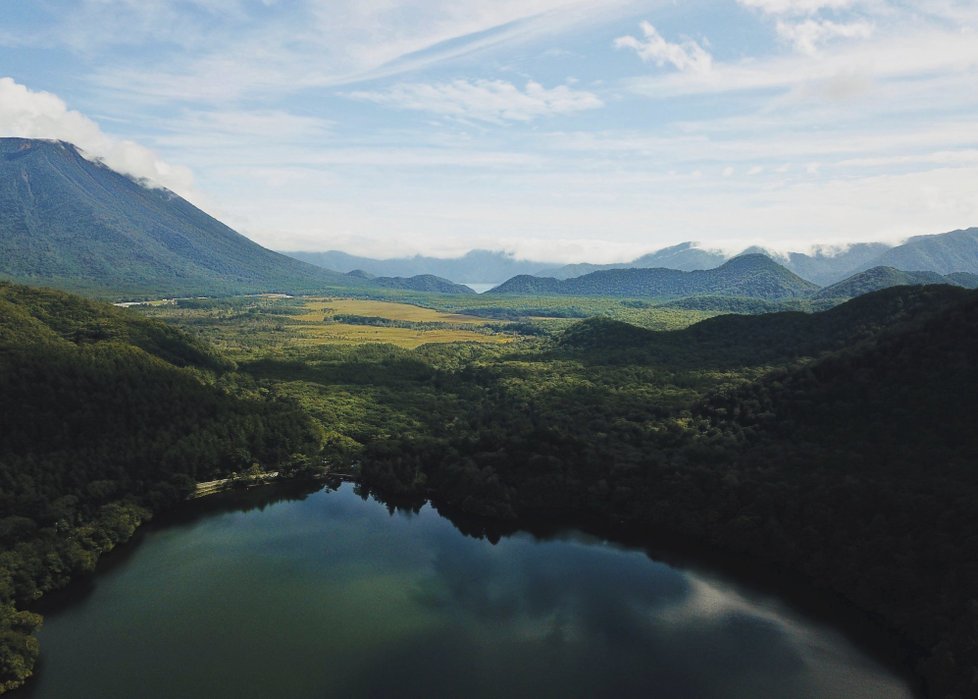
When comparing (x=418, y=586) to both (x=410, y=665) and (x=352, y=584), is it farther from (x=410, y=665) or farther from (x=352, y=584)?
(x=410, y=665)

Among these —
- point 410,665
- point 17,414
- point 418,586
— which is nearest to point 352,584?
point 418,586

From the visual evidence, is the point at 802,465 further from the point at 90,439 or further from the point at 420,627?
the point at 90,439

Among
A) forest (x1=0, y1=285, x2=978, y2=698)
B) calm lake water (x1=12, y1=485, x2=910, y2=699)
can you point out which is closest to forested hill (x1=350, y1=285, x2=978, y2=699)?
forest (x1=0, y1=285, x2=978, y2=698)

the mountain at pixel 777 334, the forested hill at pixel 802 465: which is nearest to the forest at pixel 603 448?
the forested hill at pixel 802 465

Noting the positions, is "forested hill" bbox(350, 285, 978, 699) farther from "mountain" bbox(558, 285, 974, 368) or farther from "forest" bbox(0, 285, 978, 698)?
"mountain" bbox(558, 285, 974, 368)

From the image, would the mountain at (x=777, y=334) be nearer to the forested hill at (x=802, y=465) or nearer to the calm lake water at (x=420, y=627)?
the forested hill at (x=802, y=465)

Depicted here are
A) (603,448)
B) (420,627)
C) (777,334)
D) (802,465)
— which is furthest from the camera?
(777,334)

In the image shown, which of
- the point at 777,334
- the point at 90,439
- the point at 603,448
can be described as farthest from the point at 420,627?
the point at 777,334
